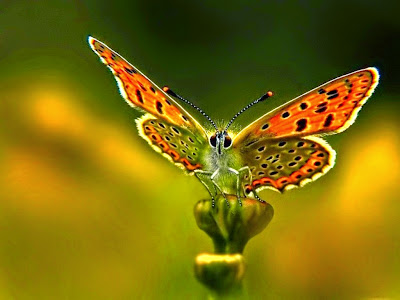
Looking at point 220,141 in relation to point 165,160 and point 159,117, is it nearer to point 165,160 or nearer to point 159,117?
point 159,117

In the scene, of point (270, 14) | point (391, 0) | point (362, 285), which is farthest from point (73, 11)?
point (362, 285)

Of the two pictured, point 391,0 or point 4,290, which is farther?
point 391,0

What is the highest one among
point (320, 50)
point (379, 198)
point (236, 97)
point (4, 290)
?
point (320, 50)

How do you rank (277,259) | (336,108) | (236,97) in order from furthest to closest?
1. (236,97)
2. (277,259)
3. (336,108)

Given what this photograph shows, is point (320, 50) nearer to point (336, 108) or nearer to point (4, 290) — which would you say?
point (336, 108)

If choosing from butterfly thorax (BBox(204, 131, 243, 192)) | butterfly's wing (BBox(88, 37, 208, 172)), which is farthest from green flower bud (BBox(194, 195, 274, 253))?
butterfly's wing (BBox(88, 37, 208, 172))

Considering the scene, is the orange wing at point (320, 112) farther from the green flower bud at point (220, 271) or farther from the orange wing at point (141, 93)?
the green flower bud at point (220, 271)

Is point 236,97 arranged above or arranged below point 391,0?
below
